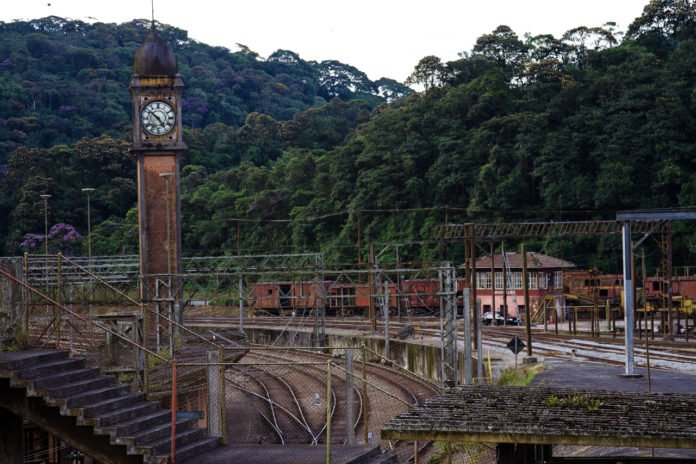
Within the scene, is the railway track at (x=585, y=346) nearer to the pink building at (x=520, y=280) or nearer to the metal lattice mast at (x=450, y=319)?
the metal lattice mast at (x=450, y=319)

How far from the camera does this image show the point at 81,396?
45.7ft

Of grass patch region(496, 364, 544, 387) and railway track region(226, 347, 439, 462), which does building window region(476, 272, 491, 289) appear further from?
grass patch region(496, 364, 544, 387)

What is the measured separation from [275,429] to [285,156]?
6564cm

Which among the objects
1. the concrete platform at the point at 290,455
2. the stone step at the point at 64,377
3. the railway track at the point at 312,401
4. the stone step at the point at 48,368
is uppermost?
the stone step at the point at 48,368

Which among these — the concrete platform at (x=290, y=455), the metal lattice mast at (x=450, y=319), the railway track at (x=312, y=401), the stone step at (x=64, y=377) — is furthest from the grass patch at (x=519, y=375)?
the stone step at (x=64, y=377)

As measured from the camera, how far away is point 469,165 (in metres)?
66.7

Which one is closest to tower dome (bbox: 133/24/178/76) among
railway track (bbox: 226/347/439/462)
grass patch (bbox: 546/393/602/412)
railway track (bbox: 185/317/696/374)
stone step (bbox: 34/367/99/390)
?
railway track (bbox: 226/347/439/462)

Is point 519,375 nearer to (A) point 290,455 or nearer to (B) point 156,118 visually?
(A) point 290,455

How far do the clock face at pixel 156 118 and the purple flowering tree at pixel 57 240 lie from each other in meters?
34.1

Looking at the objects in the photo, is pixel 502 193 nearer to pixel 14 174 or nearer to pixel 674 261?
pixel 674 261

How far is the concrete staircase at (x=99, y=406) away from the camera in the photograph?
44.3 ft

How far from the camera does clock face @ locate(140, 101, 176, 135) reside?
3459cm

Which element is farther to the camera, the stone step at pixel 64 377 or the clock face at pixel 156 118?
the clock face at pixel 156 118

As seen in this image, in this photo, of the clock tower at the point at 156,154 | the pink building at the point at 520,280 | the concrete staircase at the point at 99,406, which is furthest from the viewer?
the pink building at the point at 520,280
